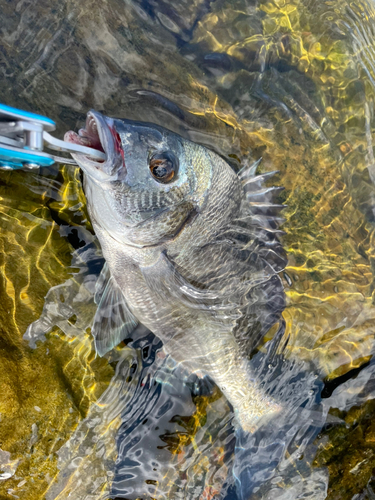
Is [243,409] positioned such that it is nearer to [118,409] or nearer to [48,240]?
[118,409]

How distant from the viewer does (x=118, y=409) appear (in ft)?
11.1

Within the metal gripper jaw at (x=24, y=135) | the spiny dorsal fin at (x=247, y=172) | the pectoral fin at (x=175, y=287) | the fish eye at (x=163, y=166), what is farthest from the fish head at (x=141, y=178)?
the spiny dorsal fin at (x=247, y=172)

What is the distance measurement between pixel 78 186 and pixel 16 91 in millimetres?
965

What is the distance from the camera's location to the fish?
8.16 ft

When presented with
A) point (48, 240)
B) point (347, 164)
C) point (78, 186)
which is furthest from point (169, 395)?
point (347, 164)

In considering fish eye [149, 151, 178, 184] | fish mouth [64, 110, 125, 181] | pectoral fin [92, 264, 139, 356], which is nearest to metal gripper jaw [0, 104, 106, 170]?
fish mouth [64, 110, 125, 181]

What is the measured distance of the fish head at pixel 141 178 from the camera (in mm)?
2359

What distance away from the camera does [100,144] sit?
2408 millimetres

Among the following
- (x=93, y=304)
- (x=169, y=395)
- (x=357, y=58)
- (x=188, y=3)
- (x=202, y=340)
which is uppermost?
(x=188, y=3)

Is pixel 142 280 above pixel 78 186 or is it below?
below

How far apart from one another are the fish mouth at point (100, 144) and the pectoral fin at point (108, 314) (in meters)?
1.15

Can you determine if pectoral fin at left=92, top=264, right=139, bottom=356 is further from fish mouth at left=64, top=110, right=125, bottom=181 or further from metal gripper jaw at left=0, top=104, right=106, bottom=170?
metal gripper jaw at left=0, top=104, right=106, bottom=170

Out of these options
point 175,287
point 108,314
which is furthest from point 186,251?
point 108,314

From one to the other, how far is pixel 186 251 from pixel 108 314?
108 cm
